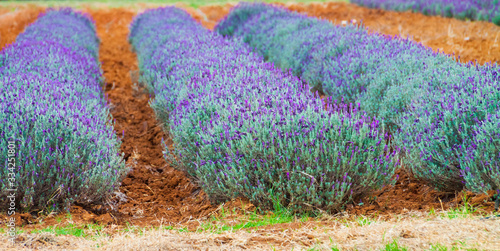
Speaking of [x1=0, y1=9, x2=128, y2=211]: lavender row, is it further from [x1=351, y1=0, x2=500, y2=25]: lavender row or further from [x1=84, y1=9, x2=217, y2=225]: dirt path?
[x1=351, y1=0, x2=500, y2=25]: lavender row

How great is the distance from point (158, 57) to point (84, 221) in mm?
4042

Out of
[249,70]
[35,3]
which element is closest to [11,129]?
[249,70]

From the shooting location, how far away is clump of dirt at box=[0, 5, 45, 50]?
13.3m

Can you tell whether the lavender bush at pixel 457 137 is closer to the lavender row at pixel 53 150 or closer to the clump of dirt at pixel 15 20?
the lavender row at pixel 53 150

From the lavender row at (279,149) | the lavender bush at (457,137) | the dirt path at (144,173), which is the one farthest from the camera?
the dirt path at (144,173)

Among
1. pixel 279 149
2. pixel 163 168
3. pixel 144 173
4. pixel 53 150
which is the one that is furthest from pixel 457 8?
pixel 53 150

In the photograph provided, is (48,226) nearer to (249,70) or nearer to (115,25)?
(249,70)

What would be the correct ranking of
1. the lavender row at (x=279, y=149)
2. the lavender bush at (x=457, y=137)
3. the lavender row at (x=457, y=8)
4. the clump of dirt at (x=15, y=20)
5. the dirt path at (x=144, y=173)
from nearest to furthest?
the lavender bush at (x=457, y=137) < the lavender row at (x=279, y=149) < the dirt path at (x=144, y=173) < the lavender row at (x=457, y=8) < the clump of dirt at (x=15, y=20)

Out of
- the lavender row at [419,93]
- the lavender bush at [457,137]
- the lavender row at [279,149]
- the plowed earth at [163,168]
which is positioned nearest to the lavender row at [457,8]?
the plowed earth at [163,168]

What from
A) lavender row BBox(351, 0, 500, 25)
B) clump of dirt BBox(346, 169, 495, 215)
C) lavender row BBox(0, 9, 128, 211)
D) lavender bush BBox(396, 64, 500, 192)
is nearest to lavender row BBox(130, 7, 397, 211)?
clump of dirt BBox(346, 169, 495, 215)

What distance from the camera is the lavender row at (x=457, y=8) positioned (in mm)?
10605

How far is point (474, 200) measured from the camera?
3.29m

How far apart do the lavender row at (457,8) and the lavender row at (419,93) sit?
4.53 meters

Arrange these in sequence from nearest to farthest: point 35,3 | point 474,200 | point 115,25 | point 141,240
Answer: point 141,240
point 474,200
point 115,25
point 35,3
